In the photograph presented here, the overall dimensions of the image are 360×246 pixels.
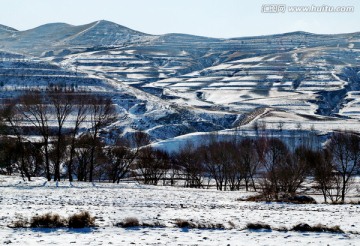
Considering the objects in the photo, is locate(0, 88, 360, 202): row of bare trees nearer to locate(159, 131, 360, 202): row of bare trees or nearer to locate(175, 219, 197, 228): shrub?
locate(159, 131, 360, 202): row of bare trees

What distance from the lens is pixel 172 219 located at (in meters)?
18.7

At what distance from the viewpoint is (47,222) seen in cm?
1661

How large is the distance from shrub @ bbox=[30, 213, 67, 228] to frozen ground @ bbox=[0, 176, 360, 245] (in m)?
0.61

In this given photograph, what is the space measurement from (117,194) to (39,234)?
14.0 metres

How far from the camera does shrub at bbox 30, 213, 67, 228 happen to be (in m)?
16.5

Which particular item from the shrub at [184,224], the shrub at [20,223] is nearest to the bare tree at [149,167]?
the shrub at [184,224]

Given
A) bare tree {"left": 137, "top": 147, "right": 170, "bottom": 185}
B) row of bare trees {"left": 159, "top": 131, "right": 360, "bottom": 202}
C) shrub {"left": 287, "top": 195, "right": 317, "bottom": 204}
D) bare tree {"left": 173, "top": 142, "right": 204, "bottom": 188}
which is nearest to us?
shrub {"left": 287, "top": 195, "right": 317, "bottom": 204}

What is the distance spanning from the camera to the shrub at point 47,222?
648 inches

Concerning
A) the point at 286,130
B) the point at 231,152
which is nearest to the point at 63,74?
the point at 286,130

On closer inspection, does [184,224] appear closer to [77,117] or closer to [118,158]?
[77,117]

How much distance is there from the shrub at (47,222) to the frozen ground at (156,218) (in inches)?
24.0

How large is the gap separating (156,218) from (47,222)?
170 inches

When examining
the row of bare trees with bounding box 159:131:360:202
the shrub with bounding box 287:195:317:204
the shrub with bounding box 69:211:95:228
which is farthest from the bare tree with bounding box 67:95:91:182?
the shrub with bounding box 69:211:95:228

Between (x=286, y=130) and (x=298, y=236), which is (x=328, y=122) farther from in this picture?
(x=298, y=236)
